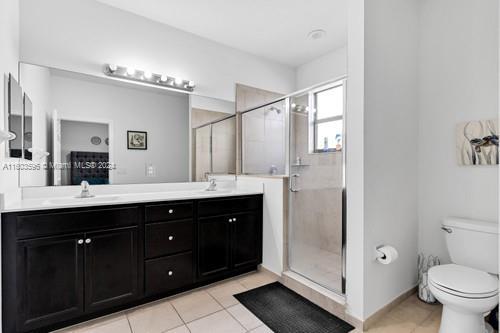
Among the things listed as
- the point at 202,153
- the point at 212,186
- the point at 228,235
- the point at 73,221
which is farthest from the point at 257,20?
the point at 73,221

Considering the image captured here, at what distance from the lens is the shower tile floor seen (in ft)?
7.14

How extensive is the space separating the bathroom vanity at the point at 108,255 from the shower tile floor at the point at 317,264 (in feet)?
1.81

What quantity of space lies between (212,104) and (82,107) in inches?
51.0

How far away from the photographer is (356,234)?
1.76 m

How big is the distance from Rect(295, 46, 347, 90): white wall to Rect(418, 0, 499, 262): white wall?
103 cm

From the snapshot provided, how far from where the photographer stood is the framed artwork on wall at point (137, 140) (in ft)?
7.97

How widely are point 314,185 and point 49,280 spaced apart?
7.08 feet

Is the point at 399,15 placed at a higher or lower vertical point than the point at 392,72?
higher

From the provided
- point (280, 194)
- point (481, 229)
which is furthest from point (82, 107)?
point (481, 229)

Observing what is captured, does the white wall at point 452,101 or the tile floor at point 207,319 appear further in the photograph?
the white wall at point 452,101

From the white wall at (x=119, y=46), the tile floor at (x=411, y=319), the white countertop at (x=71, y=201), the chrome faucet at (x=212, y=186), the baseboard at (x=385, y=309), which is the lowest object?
the tile floor at (x=411, y=319)

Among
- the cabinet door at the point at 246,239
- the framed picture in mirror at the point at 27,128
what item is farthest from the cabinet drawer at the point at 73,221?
the cabinet door at the point at 246,239

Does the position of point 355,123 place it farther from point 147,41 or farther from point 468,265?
point 147,41

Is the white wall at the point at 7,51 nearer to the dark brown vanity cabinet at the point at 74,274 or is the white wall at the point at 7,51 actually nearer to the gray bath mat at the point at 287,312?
the dark brown vanity cabinet at the point at 74,274
